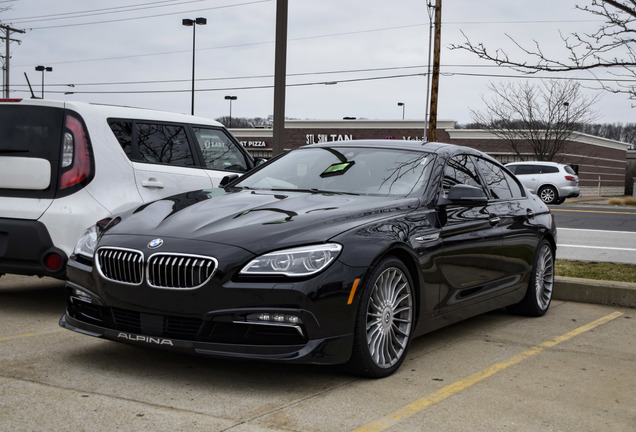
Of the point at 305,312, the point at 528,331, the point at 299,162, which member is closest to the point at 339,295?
the point at 305,312

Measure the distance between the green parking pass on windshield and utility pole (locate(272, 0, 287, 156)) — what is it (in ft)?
15.5

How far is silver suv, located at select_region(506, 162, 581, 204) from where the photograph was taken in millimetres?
31734

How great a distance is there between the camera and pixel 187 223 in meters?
4.81

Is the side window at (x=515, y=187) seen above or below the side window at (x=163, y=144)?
below

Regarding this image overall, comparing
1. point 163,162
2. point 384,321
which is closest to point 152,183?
point 163,162

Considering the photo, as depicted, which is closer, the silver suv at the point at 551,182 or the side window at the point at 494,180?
the side window at the point at 494,180

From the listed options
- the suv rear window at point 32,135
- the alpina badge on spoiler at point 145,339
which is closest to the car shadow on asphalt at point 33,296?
the suv rear window at point 32,135

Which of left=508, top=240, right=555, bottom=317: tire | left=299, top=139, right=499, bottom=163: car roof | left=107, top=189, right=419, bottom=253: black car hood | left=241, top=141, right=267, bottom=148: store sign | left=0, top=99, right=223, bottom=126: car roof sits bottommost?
left=508, top=240, right=555, bottom=317: tire

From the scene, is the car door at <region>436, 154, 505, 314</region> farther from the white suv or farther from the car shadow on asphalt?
the car shadow on asphalt

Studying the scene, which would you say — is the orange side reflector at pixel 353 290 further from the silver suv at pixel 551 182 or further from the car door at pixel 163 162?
the silver suv at pixel 551 182

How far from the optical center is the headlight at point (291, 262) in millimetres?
4336

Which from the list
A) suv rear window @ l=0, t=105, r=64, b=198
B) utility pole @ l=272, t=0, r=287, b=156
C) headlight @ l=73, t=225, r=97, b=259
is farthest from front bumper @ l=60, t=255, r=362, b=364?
utility pole @ l=272, t=0, r=287, b=156

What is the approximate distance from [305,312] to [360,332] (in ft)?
1.32

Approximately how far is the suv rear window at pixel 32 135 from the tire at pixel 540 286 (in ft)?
13.5
